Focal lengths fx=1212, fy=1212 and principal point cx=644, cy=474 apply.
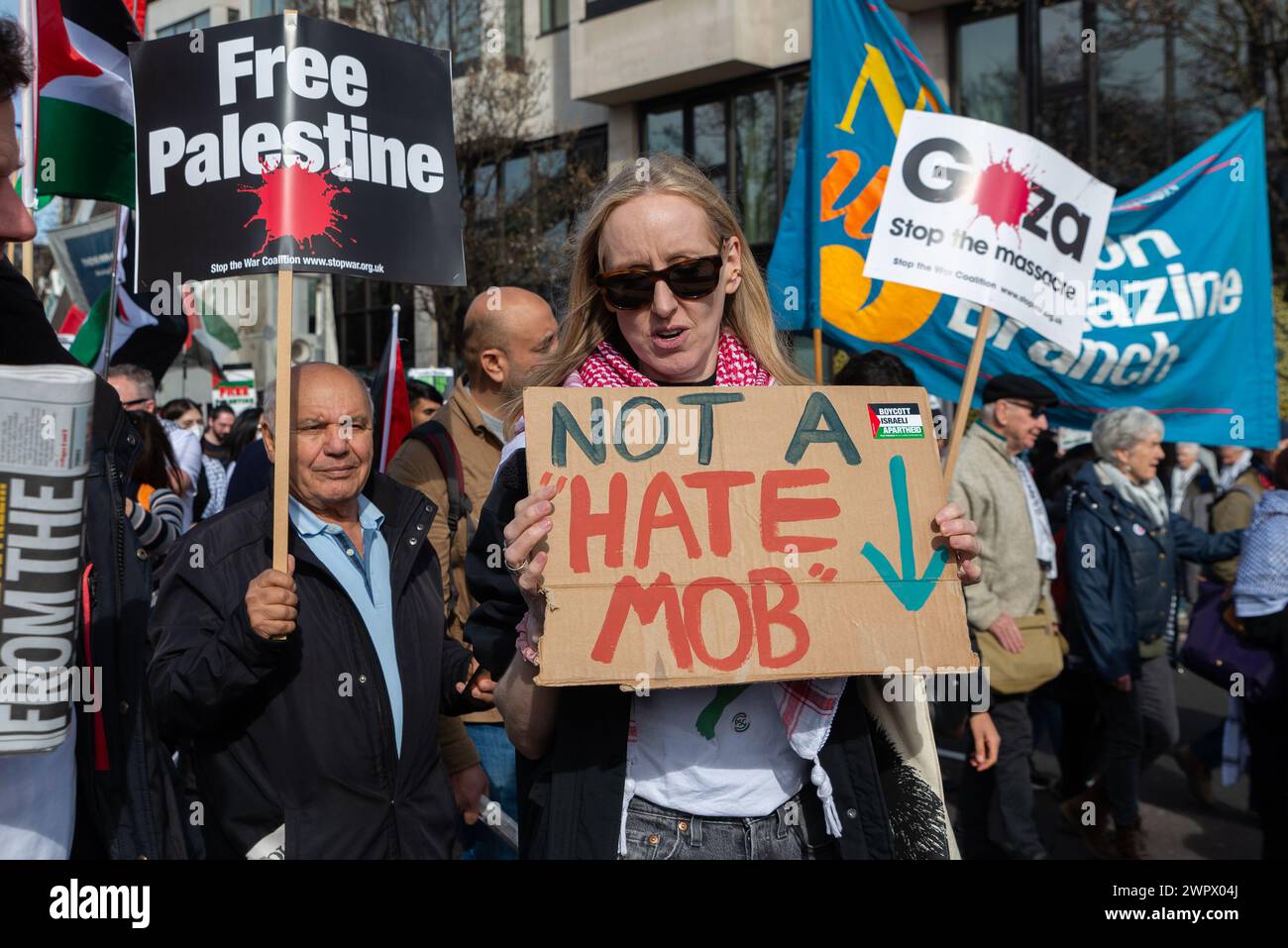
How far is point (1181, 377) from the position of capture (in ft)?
21.8

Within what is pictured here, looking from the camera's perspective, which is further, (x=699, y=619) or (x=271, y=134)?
(x=271, y=134)

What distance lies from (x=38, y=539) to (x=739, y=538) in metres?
1.08

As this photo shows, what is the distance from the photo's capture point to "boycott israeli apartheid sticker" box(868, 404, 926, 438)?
7.18 feet

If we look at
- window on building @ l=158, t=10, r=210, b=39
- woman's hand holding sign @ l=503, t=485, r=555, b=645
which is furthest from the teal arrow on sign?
window on building @ l=158, t=10, r=210, b=39

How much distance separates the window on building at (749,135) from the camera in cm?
1912

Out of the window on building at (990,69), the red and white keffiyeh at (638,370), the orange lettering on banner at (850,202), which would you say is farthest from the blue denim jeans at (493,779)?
the window on building at (990,69)

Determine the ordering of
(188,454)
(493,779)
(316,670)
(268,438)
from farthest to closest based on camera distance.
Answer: (188,454) < (493,779) < (268,438) < (316,670)

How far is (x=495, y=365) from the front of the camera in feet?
14.0

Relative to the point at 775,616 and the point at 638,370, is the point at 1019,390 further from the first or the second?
the point at 775,616

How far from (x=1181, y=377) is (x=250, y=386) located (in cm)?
1347

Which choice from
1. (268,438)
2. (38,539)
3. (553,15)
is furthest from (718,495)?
(553,15)

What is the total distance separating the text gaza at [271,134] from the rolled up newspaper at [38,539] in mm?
1650

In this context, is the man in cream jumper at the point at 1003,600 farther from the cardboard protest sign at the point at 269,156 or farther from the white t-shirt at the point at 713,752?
the white t-shirt at the point at 713,752
